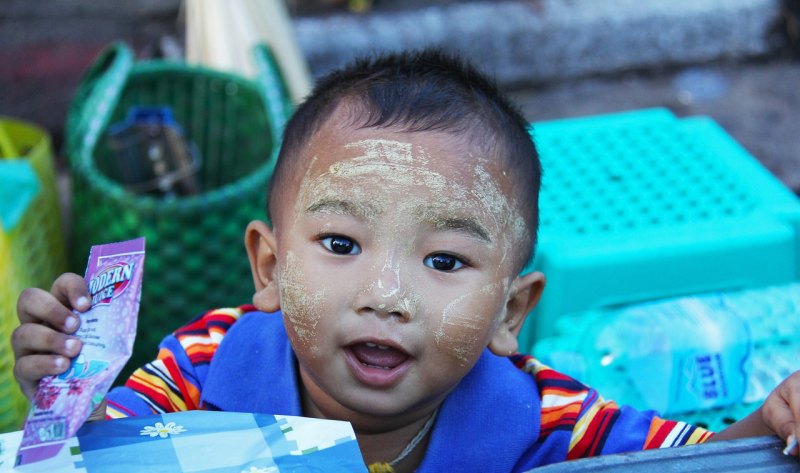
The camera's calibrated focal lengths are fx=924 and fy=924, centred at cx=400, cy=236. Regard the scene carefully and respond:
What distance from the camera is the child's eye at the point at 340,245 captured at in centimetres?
118

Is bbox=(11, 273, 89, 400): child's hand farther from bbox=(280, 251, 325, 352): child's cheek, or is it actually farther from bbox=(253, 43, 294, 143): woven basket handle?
bbox=(253, 43, 294, 143): woven basket handle

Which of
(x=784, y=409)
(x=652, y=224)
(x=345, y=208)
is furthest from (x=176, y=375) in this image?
(x=652, y=224)

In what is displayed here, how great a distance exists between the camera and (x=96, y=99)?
8.40 feet

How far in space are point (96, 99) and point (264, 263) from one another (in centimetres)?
139

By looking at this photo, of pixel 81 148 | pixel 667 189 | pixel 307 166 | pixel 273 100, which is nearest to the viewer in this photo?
pixel 307 166

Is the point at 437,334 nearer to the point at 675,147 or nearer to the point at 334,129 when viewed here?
the point at 334,129

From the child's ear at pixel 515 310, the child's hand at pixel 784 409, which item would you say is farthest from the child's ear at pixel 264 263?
the child's hand at pixel 784 409

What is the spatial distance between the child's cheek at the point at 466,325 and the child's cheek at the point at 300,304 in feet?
0.51

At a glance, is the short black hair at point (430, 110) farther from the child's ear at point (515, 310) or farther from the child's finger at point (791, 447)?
the child's finger at point (791, 447)

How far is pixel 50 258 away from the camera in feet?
8.16

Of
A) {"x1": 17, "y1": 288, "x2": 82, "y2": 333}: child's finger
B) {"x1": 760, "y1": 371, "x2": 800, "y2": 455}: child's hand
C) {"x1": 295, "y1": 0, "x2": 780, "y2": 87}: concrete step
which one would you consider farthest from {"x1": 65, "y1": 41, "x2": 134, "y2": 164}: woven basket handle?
{"x1": 760, "y1": 371, "x2": 800, "y2": 455}: child's hand

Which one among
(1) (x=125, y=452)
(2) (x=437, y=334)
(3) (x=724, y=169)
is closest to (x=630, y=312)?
(3) (x=724, y=169)

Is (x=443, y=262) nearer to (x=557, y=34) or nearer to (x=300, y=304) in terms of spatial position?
(x=300, y=304)

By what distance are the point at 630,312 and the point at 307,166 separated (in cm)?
90
